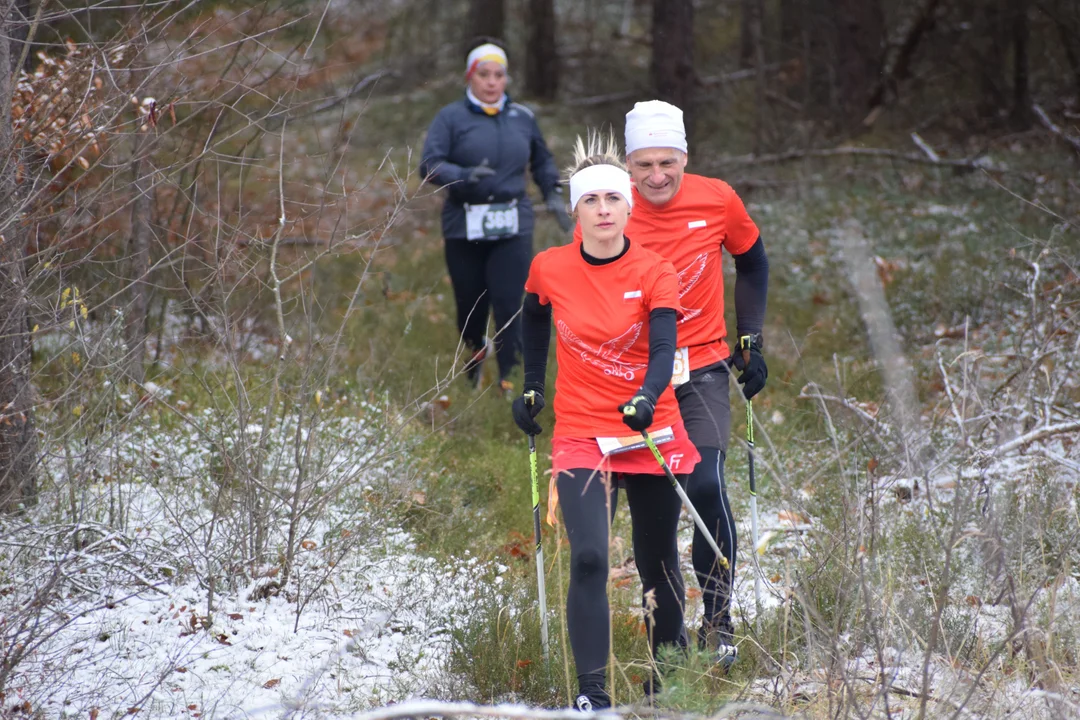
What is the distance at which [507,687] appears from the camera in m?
4.06

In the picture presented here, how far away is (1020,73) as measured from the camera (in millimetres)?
15156

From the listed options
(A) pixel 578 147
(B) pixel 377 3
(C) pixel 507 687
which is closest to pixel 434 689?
(C) pixel 507 687

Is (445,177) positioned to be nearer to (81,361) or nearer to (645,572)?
(81,361)

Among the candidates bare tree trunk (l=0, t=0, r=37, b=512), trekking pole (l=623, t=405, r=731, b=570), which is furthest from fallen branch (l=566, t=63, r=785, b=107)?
trekking pole (l=623, t=405, r=731, b=570)

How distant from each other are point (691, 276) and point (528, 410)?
86 centimetres

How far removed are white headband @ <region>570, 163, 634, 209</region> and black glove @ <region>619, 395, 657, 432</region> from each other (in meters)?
0.81

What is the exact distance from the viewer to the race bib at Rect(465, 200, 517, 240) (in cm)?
742

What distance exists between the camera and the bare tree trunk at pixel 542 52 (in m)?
18.5

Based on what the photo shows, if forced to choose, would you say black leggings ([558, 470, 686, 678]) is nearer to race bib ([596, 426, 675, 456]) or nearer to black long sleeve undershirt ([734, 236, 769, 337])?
Result: race bib ([596, 426, 675, 456])

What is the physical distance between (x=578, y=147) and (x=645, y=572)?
1585 millimetres

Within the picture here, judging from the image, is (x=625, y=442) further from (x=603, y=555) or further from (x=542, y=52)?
(x=542, y=52)

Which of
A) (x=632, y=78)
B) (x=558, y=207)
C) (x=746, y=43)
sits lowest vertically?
(x=558, y=207)

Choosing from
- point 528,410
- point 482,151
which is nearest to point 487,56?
point 482,151

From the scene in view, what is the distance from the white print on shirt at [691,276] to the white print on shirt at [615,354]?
0.60 meters
